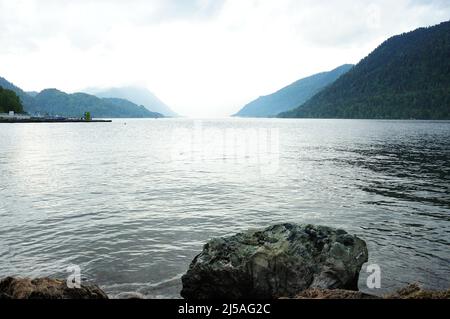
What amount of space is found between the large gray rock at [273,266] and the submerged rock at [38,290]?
4238mm

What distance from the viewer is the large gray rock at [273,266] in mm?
11773

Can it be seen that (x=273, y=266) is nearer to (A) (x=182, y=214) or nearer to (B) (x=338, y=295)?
(B) (x=338, y=295)

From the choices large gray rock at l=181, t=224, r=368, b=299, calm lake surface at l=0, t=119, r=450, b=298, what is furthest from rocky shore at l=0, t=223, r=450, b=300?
calm lake surface at l=0, t=119, r=450, b=298

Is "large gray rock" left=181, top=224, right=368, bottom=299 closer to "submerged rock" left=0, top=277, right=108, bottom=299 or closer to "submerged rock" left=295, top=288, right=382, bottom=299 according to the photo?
"submerged rock" left=295, top=288, right=382, bottom=299

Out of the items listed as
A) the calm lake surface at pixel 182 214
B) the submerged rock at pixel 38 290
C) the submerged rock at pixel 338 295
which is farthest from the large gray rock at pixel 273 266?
the submerged rock at pixel 38 290

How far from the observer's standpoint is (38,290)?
28.4 feet

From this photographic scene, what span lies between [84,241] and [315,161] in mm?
41578

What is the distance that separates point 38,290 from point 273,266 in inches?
281

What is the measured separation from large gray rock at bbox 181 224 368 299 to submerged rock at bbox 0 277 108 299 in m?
4.24

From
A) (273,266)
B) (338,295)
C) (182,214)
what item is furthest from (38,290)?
(182,214)

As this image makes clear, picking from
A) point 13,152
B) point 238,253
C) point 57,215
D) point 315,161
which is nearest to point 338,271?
point 238,253

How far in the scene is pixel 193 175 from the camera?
131 ft

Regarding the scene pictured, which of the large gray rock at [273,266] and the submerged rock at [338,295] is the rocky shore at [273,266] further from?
the submerged rock at [338,295]
